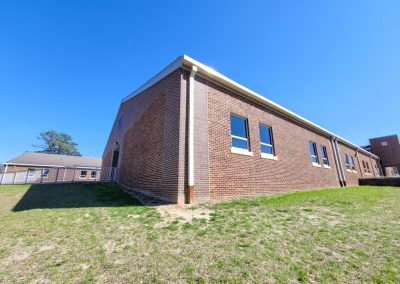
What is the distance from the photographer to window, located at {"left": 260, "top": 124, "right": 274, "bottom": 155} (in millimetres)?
9594

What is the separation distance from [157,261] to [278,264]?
5.23ft

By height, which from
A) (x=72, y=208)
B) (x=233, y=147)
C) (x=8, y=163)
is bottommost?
(x=72, y=208)

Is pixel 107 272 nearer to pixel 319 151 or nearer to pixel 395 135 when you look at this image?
pixel 319 151

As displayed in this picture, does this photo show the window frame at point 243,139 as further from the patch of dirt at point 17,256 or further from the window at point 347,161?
the window at point 347,161

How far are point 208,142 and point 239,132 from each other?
7.23ft

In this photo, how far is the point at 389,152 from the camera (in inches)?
1215

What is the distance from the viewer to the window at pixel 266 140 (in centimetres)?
959

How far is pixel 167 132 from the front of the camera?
7180 millimetres

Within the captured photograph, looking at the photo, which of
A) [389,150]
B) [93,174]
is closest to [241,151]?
[93,174]

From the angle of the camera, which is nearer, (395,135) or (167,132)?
(167,132)

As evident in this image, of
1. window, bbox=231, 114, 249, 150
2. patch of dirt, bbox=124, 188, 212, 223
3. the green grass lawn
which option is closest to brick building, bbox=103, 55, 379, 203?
window, bbox=231, 114, 249, 150

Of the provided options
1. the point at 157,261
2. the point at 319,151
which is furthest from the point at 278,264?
the point at 319,151

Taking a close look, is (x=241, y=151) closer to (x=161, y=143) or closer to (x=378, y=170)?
(x=161, y=143)

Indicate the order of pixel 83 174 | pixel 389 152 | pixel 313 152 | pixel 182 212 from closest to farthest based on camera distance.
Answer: pixel 182 212 → pixel 313 152 → pixel 389 152 → pixel 83 174
